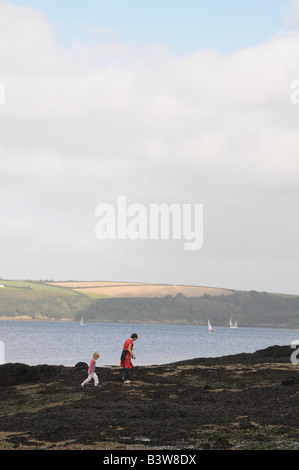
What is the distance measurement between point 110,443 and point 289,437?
537cm

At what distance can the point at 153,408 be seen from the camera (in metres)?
23.1

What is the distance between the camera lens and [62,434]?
18.7m

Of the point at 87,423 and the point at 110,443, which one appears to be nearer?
the point at 110,443

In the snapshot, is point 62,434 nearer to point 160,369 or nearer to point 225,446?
point 225,446

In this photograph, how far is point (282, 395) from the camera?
2541 cm

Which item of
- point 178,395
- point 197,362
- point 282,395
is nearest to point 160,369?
point 197,362

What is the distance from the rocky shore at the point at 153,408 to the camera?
17.5 m

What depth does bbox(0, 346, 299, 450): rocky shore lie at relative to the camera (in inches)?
690
